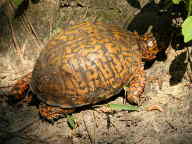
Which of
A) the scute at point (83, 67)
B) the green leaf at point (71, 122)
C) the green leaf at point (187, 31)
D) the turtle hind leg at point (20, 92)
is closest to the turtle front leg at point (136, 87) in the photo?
the scute at point (83, 67)

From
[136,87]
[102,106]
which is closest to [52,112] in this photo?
[102,106]

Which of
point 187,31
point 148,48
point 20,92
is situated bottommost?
point 20,92

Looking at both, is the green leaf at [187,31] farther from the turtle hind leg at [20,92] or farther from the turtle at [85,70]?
the turtle hind leg at [20,92]

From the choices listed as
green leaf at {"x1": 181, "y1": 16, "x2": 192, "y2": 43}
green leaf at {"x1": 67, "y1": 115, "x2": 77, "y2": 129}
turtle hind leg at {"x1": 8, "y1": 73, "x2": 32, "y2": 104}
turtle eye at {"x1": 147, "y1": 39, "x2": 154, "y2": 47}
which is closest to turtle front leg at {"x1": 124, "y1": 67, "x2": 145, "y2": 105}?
turtle eye at {"x1": 147, "y1": 39, "x2": 154, "y2": 47}

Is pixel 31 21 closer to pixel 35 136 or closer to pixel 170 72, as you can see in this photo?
pixel 35 136

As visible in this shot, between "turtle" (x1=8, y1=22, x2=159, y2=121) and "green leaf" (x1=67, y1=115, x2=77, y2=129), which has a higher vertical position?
"turtle" (x1=8, y1=22, x2=159, y2=121)

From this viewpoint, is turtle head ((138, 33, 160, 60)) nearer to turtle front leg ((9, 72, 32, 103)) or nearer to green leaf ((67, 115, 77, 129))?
green leaf ((67, 115, 77, 129))

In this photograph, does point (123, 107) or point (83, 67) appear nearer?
point (83, 67)

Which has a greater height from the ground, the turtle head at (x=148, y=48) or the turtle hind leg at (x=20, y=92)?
the turtle head at (x=148, y=48)

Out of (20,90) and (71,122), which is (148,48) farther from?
(20,90)
